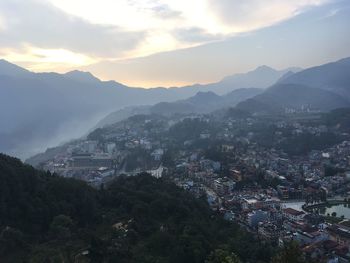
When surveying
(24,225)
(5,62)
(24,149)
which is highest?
(5,62)

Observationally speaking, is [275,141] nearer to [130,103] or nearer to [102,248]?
[102,248]

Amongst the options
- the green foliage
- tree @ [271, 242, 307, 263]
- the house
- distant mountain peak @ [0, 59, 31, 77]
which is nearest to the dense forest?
the green foliage

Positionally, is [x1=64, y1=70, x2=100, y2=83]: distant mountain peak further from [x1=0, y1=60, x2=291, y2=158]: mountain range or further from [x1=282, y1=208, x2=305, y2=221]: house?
[x1=282, y1=208, x2=305, y2=221]: house

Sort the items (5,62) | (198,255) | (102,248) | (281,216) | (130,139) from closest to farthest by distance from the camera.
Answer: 1. (102,248)
2. (198,255)
3. (281,216)
4. (130,139)
5. (5,62)

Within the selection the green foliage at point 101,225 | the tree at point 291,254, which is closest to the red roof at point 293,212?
the green foliage at point 101,225

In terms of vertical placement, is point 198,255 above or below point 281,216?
above

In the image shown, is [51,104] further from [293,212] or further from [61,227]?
[61,227]

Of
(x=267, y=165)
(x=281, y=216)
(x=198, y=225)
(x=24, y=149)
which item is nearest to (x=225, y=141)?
(x=267, y=165)
